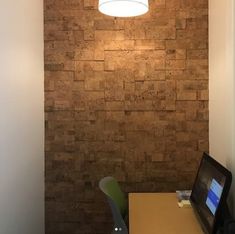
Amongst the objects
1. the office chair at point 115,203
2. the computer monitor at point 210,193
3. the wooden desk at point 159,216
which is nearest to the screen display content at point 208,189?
the computer monitor at point 210,193

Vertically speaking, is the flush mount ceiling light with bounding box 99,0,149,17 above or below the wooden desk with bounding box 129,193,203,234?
above

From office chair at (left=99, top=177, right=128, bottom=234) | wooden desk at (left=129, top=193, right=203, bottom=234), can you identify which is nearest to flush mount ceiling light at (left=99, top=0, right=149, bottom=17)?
office chair at (left=99, top=177, right=128, bottom=234)

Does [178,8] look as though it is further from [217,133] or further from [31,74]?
[31,74]

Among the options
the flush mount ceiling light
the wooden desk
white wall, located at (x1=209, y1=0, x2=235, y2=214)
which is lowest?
the wooden desk

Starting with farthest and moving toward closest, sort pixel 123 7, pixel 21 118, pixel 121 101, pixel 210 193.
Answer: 1. pixel 121 101
2. pixel 21 118
3. pixel 123 7
4. pixel 210 193

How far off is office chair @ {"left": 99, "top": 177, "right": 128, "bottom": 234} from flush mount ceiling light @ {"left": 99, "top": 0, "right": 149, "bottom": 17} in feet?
3.77

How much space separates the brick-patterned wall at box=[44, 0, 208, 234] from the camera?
9.39ft

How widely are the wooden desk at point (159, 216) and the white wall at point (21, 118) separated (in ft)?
2.57

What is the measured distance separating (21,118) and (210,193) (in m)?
1.37

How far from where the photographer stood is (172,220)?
6.66 ft

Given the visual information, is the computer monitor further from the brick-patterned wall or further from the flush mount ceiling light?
the flush mount ceiling light

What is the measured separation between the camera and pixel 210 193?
75.0 inches

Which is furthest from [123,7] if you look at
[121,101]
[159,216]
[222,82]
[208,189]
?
[159,216]

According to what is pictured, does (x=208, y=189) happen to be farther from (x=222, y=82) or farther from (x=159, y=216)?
(x=222, y=82)
